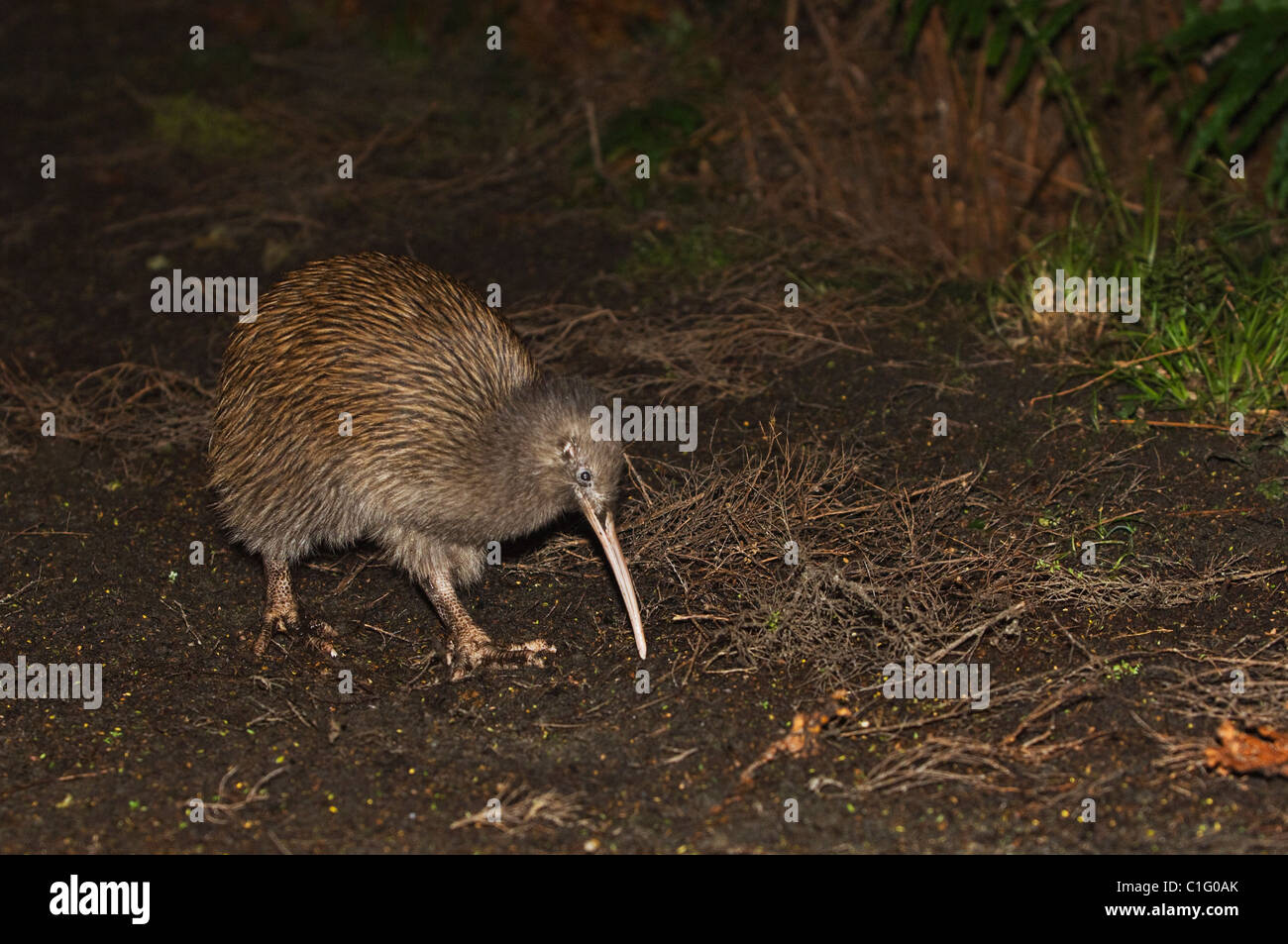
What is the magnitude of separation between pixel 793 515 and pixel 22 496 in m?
2.93

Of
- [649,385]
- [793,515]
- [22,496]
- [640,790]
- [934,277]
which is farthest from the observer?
[934,277]

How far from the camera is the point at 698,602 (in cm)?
454

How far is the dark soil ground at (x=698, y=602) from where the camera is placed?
142 inches

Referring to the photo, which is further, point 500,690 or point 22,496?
point 22,496

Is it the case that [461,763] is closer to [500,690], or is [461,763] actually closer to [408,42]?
[500,690]

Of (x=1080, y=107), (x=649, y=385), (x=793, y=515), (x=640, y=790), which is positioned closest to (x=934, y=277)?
(x=1080, y=107)

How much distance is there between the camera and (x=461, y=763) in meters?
3.85
